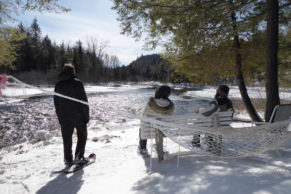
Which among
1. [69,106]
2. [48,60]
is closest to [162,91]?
[69,106]

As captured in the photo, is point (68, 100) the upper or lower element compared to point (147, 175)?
upper

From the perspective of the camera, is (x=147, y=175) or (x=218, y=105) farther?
(x=218, y=105)

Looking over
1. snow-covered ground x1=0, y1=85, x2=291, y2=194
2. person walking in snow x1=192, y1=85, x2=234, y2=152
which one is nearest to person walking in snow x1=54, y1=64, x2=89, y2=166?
snow-covered ground x1=0, y1=85, x2=291, y2=194

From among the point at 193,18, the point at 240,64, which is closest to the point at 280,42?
the point at 240,64

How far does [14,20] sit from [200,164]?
267 inches

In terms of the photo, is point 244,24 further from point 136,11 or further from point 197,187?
point 197,187

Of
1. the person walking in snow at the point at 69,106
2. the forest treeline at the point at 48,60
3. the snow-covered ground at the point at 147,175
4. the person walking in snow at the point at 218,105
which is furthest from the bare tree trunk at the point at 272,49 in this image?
the forest treeline at the point at 48,60

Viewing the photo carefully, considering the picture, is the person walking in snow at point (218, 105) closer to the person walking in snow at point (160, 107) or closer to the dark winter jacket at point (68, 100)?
the person walking in snow at point (160, 107)

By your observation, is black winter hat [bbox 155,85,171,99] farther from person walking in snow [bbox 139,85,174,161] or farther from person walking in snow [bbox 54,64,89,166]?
person walking in snow [bbox 54,64,89,166]

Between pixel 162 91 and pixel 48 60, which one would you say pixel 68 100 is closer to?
pixel 162 91

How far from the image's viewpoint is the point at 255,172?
2.21 meters

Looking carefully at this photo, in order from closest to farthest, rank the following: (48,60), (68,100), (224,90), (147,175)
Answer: (147,175)
(68,100)
(224,90)
(48,60)

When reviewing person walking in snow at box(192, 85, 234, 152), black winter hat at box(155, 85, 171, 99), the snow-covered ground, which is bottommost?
the snow-covered ground

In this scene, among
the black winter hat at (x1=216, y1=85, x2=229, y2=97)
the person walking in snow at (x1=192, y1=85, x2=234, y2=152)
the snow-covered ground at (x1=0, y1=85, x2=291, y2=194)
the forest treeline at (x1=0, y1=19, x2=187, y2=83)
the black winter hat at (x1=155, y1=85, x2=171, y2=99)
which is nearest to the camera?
the snow-covered ground at (x1=0, y1=85, x2=291, y2=194)
